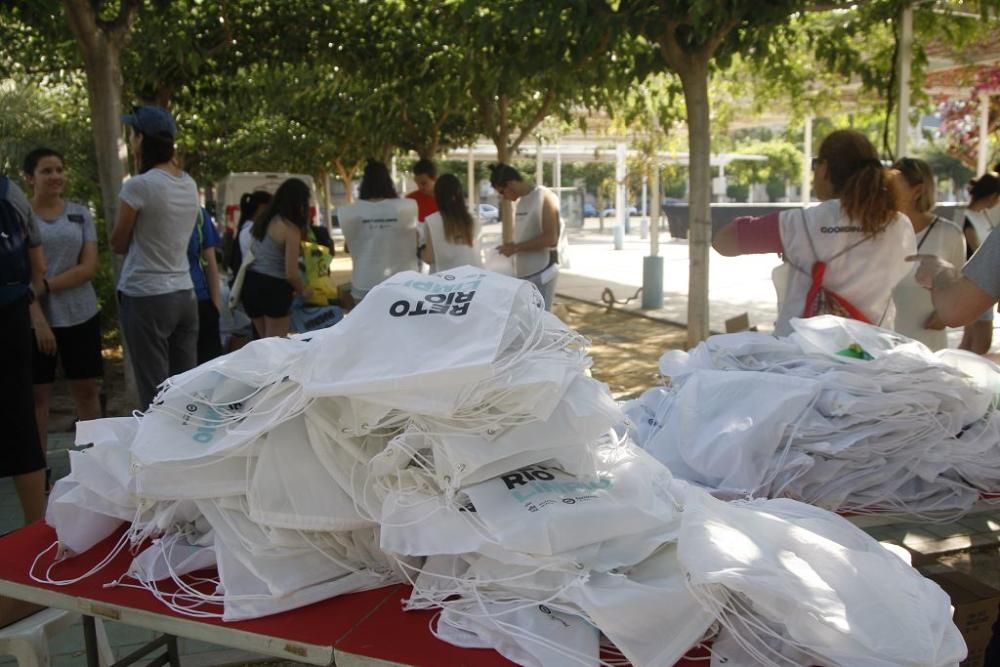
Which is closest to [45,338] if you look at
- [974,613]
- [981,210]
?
[974,613]

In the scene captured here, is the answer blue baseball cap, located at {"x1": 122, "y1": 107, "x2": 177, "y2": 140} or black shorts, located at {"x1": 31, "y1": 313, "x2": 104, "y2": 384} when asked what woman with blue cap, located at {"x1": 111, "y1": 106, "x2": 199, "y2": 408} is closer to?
blue baseball cap, located at {"x1": 122, "y1": 107, "x2": 177, "y2": 140}

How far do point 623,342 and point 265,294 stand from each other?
454cm

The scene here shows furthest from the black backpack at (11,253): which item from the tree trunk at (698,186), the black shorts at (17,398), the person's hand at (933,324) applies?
the tree trunk at (698,186)

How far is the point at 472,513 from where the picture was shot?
170cm

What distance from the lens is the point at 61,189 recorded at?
4.46 m

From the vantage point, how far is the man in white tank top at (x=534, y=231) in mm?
6562

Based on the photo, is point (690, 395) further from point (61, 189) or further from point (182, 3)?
point (182, 3)

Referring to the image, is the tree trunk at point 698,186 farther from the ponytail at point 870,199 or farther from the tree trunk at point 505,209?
the tree trunk at point 505,209

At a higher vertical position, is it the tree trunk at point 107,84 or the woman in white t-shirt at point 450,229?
the tree trunk at point 107,84

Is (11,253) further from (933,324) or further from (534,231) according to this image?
(534,231)

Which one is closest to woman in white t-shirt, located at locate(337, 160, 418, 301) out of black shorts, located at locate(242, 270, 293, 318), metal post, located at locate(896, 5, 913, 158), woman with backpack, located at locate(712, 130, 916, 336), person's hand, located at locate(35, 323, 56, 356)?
black shorts, located at locate(242, 270, 293, 318)

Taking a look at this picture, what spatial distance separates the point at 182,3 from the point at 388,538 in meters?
6.98

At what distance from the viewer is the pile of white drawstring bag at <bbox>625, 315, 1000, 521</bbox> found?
247 cm

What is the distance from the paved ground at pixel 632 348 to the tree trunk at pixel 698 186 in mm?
885
